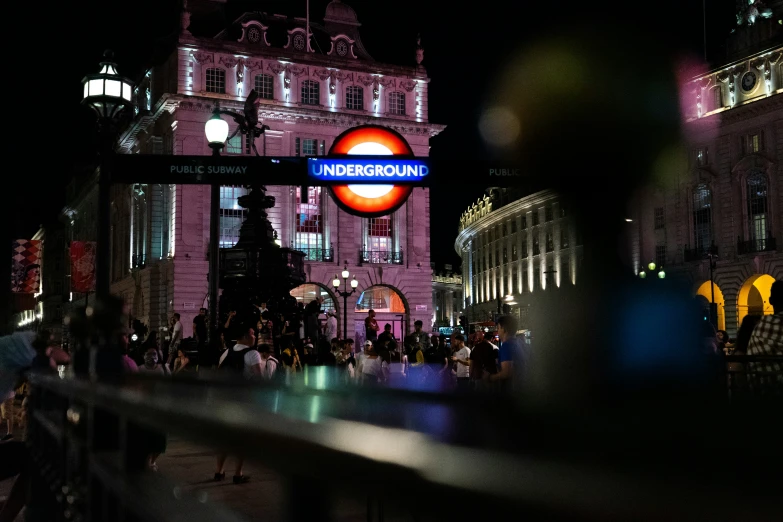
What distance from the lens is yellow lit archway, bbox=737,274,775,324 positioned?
50.2m

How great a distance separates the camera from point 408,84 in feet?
185

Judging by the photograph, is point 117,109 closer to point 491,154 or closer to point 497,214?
point 491,154

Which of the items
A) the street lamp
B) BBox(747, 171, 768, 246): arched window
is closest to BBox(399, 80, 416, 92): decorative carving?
A: BBox(747, 171, 768, 246): arched window

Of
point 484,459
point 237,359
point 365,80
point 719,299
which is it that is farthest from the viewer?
point 365,80

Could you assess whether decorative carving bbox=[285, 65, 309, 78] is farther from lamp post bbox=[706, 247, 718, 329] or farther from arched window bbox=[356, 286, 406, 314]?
lamp post bbox=[706, 247, 718, 329]

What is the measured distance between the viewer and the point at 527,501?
654 mm

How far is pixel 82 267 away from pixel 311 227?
30.2 meters

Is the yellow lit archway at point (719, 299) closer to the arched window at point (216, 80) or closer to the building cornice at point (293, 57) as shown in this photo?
the building cornice at point (293, 57)

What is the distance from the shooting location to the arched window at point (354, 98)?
5500 centimetres

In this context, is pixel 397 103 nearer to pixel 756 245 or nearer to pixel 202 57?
pixel 202 57

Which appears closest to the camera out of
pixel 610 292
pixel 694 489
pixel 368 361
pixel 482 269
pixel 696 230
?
pixel 694 489

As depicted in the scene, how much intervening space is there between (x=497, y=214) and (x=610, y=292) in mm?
84272

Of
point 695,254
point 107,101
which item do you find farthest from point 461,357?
point 695,254

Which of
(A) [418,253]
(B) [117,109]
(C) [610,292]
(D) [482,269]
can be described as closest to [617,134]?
(C) [610,292]
